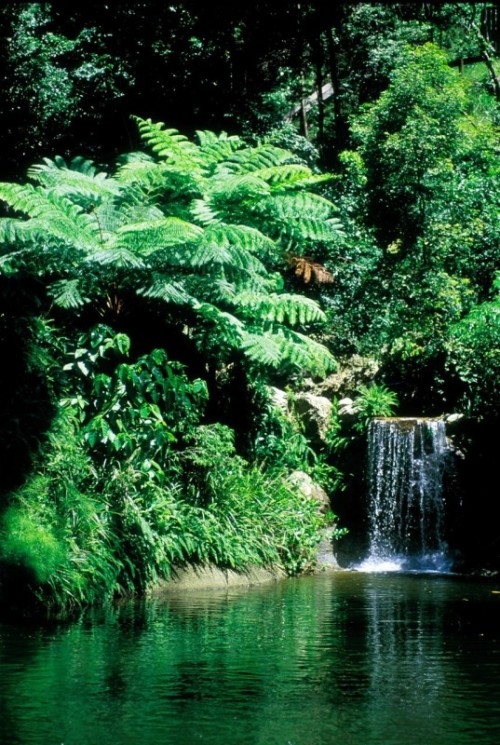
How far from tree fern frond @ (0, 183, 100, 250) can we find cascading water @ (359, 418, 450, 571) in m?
4.52

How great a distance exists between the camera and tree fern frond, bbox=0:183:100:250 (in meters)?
10.2

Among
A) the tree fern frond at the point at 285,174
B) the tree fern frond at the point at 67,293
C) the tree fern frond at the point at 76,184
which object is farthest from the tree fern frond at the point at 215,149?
the tree fern frond at the point at 67,293

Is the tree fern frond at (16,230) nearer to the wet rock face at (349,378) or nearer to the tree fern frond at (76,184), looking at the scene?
the tree fern frond at (76,184)

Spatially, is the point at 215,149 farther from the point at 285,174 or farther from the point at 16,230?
the point at 16,230

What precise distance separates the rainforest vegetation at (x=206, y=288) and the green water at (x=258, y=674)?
141 centimetres

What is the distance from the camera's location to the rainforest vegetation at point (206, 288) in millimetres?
9031

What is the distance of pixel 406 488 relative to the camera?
1277cm

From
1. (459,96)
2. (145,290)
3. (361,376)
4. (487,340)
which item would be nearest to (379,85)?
(459,96)

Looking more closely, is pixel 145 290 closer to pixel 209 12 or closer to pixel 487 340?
pixel 487 340

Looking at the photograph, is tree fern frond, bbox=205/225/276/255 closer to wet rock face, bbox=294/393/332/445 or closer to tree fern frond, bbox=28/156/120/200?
Result: tree fern frond, bbox=28/156/120/200

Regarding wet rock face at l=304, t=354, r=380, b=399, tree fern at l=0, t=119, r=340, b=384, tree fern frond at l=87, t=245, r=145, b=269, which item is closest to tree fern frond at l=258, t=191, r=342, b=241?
tree fern at l=0, t=119, r=340, b=384

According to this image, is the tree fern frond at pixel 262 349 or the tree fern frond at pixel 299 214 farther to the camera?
the tree fern frond at pixel 299 214

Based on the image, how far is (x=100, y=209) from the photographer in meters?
10.9

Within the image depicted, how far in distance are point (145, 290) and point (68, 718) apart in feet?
21.6
